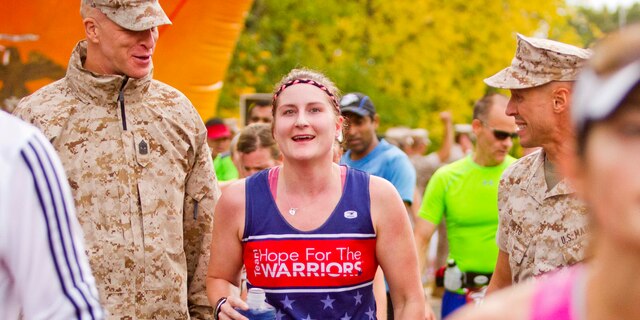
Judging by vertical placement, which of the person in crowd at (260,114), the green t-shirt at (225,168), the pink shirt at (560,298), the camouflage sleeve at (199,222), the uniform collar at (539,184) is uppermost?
the pink shirt at (560,298)

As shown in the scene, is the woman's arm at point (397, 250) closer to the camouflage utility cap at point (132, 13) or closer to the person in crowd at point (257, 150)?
the camouflage utility cap at point (132, 13)

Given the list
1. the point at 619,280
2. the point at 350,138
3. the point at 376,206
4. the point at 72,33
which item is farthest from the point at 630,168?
the point at 72,33

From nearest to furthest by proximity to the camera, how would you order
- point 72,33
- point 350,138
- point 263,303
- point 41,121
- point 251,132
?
point 263,303 → point 41,121 → point 251,132 → point 350,138 → point 72,33

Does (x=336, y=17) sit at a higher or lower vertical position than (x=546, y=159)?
lower

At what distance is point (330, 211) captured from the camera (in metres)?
4.58

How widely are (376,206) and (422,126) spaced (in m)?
23.9

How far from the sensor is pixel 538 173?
4.96 m

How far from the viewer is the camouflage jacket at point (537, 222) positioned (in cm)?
471

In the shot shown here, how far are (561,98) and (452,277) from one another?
3.14m

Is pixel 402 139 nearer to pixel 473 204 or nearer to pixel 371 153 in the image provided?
pixel 371 153

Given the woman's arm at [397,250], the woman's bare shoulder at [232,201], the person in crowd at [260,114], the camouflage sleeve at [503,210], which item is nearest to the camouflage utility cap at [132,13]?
the woman's bare shoulder at [232,201]

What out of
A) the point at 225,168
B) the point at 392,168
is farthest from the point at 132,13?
the point at 225,168

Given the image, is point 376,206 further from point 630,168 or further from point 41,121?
point 630,168

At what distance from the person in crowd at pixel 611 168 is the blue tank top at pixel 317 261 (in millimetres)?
2835
